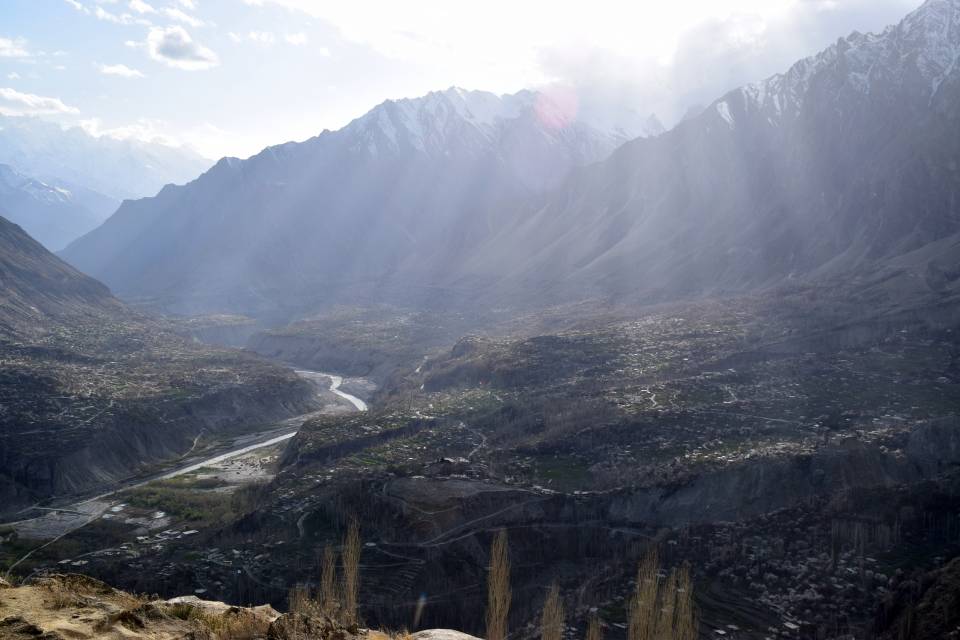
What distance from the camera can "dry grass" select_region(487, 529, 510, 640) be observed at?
4191cm

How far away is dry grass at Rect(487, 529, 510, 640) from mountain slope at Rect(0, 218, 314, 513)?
2188 inches

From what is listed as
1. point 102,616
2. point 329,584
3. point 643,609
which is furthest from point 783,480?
point 102,616

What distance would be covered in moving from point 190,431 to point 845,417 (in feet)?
269

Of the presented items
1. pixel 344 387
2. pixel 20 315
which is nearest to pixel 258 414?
pixel 344 387

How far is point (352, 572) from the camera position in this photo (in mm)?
47062

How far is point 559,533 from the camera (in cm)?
5662

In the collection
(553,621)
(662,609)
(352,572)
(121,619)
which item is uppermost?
(121,619)

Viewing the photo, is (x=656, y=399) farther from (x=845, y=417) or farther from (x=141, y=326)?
(x=141, y=326)

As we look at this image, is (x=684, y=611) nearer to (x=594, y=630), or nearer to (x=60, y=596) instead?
(x=594, y=630)

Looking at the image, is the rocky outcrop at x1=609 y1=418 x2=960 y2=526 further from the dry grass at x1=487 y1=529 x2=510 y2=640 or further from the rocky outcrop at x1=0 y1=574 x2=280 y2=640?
the rocky outcrop at x1=0 y1=574 x2=280 y2=640

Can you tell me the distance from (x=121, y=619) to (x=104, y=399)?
92.8 meters

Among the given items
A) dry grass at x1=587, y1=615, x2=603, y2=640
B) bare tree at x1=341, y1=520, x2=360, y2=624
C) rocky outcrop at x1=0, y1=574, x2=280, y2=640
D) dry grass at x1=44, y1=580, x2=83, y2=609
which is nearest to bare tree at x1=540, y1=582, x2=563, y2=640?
dry grass at x1=587, y1=615, x2=603, y2=640

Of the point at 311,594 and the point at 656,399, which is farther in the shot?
the point at 656,399

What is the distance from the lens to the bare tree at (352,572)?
4373cm
